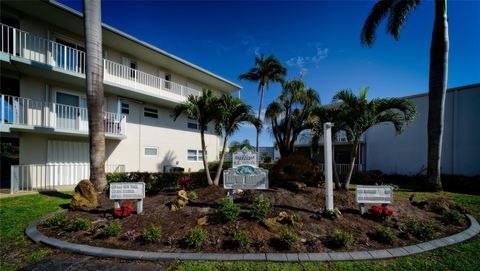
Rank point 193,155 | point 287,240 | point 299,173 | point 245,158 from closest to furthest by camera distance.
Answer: point 287,240 < point 245,158 < point 299,173 < point 193,155

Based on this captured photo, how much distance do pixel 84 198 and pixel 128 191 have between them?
2.01 meters

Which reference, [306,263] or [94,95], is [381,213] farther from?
[94,95]

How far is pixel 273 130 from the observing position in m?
12.2

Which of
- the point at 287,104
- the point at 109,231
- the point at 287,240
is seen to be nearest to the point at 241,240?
the point at 287,240

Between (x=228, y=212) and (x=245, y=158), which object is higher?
(x=245, y=158)

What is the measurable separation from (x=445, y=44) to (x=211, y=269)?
14.5m

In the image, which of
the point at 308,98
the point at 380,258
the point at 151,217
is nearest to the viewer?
the point at 380,258

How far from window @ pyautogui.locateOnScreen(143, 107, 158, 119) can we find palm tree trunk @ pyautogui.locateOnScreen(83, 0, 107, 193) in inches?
280

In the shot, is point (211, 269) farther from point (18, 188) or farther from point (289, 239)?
point (18, 188)

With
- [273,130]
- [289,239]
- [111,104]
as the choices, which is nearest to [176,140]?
[111,104]

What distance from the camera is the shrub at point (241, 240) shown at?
4191 millimetres

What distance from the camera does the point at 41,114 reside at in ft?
34.6

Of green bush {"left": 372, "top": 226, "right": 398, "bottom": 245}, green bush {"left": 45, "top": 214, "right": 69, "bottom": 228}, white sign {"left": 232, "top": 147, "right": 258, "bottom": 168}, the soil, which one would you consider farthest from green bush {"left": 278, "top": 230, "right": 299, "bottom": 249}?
green bush {"left": 45, "top": 214, "right": 69, "bottom": 228}

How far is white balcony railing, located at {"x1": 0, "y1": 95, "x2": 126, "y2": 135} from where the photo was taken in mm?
9273
